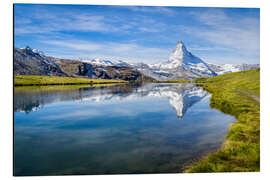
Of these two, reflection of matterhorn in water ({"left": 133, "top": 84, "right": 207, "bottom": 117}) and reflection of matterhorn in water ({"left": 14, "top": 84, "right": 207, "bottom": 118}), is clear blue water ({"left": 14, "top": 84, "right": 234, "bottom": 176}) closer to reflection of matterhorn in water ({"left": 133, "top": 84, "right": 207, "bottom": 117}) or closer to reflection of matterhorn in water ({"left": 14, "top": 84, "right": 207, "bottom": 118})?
reflection of matterhorn in water ({"left": 14, "top": 84, "right": 207, "bottom": 118})

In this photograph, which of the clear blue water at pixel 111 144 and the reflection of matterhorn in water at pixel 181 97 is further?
the reflection of matterhorn in water at pixel 181 97

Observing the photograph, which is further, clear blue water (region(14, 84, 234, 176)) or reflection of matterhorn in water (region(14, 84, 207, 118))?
reflection of matterhorn in water (region(14, 84, 207, 118))

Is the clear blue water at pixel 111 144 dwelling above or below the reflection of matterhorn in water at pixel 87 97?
below

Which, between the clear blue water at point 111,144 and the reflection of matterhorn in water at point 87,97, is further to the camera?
the reflection of matterhorn in water at point 87,97

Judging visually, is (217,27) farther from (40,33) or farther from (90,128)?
(40,33)

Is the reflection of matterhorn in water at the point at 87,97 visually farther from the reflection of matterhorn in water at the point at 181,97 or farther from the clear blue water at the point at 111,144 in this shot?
the clear blue water at the point at 111,144

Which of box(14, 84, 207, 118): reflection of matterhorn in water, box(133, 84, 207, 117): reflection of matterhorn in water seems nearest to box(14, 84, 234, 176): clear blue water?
box(14, 84, 207, 118): reflection of matterhorn in water

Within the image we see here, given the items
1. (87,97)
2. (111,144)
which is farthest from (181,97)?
(111,144)

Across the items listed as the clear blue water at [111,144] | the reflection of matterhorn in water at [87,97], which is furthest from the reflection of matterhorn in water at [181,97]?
the clear blue water at [111,144]

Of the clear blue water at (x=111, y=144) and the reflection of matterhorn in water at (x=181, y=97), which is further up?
the reflection of matterhorn in water at (x=181, y=97)

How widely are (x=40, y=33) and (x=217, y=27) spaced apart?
13.7 metres

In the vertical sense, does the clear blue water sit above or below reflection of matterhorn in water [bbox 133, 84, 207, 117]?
below
